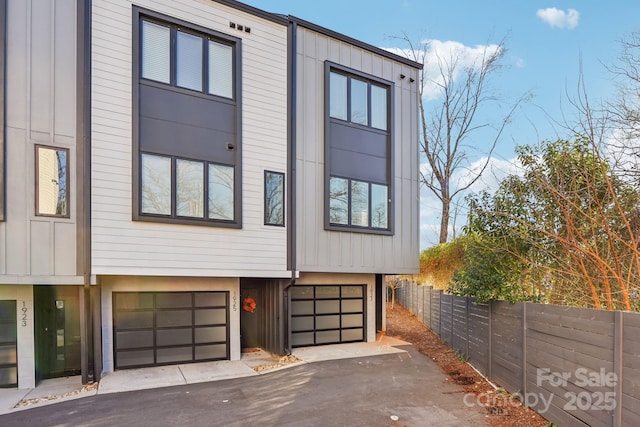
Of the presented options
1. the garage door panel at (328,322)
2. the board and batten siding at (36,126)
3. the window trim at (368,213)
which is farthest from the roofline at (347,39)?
the garage door panel at (328,322)

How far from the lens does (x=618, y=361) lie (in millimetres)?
4465

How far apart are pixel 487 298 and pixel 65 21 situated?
934cm

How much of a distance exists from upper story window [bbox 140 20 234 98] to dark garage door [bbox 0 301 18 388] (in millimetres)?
5251

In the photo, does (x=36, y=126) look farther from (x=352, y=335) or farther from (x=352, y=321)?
(x=352, y=335)

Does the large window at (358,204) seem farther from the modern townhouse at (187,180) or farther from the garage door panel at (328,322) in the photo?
the garage door panel at (328,322)

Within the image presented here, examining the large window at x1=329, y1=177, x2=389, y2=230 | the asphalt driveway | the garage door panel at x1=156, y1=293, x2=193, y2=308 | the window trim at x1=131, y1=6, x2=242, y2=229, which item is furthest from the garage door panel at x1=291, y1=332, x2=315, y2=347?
the window trim at x1=131, y1=6, x2=242, y2=229

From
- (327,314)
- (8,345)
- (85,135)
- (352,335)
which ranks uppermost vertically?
(85,135)

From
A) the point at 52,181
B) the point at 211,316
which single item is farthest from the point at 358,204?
the point at 52,181

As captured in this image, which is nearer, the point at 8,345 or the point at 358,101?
the point at 8,345

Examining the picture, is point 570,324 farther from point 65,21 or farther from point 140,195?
point 65,21

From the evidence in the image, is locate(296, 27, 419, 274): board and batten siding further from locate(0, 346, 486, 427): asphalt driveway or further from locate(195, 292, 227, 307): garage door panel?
locate(0, 346, 486, 427): asphalt driveway

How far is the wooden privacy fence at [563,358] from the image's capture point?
4.40 m

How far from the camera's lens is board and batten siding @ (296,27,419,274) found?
10266 millimetres

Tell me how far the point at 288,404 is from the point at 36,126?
655cm
